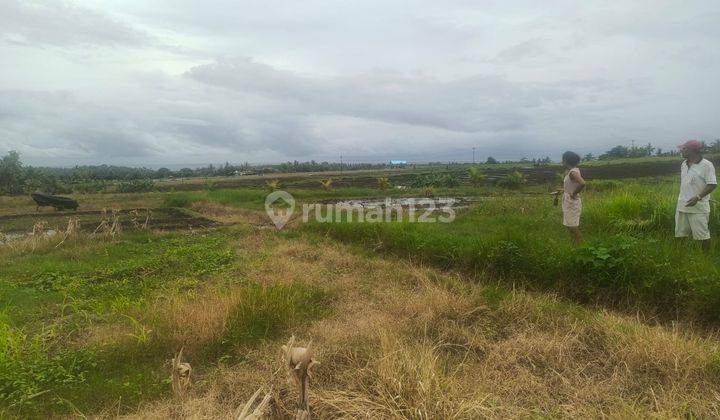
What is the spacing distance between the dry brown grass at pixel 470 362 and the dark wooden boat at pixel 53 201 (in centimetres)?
1429

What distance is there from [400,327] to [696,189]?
3934 mm

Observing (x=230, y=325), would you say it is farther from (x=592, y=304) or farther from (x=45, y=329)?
(x=592, y=304)

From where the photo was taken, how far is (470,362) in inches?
122

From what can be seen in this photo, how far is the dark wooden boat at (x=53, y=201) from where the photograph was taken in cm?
1457

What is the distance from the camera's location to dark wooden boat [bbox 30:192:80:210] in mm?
14570

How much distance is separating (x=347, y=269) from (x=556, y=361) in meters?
3.43

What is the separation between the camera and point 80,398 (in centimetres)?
282

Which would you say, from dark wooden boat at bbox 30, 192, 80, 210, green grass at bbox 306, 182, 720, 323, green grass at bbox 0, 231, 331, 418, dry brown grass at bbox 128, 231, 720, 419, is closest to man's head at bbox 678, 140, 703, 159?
green grass at bbox 306, 182, 720, 323

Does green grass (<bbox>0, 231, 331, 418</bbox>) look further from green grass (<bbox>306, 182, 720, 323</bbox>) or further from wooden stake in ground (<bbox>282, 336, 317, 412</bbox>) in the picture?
green grass (<bbox>306, 182, 720, 323</bbox>)

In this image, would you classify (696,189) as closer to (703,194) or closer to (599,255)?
(703,194)

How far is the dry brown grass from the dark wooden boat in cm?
1429

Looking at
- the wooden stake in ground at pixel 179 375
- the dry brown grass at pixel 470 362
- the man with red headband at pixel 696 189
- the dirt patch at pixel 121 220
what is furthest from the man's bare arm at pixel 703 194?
the dirt patch at pixel 121 220

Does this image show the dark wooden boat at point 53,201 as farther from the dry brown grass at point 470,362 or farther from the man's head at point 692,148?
the man's head at point 692,148

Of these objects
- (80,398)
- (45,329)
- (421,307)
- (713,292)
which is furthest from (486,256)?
(45,329)
